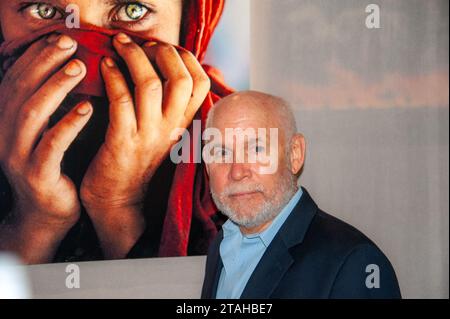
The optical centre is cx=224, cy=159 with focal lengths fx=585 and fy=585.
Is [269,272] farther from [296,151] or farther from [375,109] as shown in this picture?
[375,109]

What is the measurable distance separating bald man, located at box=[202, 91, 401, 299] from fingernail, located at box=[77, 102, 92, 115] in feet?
1.65

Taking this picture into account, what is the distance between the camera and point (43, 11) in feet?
6.00

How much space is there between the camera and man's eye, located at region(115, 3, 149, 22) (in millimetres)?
1931

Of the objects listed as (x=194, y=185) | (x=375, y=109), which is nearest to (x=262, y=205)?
(x=194, y=185)

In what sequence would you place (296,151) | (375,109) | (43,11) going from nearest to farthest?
1. (296,151)
2. (43,11)
3. (375,109)

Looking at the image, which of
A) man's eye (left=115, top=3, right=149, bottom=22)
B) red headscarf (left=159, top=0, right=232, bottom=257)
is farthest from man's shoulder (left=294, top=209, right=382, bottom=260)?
man's eye (left=115, top=3, right=149, bottom=22)

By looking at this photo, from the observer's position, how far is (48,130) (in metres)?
1.82

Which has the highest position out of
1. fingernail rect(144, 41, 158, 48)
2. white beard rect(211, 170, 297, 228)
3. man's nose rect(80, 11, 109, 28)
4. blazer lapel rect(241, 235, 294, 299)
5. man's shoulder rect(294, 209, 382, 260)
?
man's nose rect(80, 11, 109, 28)

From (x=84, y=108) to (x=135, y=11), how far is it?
14.7 inches

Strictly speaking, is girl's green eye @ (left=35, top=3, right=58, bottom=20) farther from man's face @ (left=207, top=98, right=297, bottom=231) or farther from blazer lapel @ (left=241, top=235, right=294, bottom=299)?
blazer lapel @ (left=241, top=235, right=294, bottom=299)
